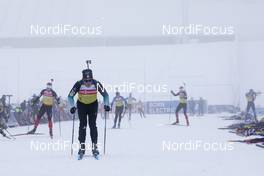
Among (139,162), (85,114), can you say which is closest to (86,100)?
(85,114)

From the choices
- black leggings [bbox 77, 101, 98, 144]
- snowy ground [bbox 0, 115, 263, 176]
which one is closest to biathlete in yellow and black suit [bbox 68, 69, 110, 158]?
black leggings [bbox 77, 101, 98, 144]

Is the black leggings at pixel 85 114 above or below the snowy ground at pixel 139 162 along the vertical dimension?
above

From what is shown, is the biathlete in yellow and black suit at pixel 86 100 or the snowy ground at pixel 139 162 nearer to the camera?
the snowy ground at pixel 139 162

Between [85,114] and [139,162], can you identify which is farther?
[85,114]

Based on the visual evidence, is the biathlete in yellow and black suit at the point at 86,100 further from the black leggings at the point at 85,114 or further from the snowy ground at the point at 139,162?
the snowy ground at the point at 139,162

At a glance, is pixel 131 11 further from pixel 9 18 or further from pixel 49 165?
pixel 49 165

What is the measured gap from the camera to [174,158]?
245 inches

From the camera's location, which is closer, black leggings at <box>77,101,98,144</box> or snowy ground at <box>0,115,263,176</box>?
snowy ground at <box>0,115,263,176</box>

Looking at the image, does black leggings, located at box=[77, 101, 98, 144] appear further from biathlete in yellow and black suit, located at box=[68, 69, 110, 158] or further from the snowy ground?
the snowy ground

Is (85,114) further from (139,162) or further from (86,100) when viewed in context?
(139,162)

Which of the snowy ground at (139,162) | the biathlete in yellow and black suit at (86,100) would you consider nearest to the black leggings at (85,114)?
the biathlete in yellow and black suit at (86,100)

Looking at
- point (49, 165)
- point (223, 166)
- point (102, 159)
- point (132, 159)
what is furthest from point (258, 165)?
point (49, 165)

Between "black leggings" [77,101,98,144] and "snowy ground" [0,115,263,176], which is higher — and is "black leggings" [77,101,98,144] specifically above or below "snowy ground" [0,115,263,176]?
above

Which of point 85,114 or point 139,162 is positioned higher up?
point 85,114
